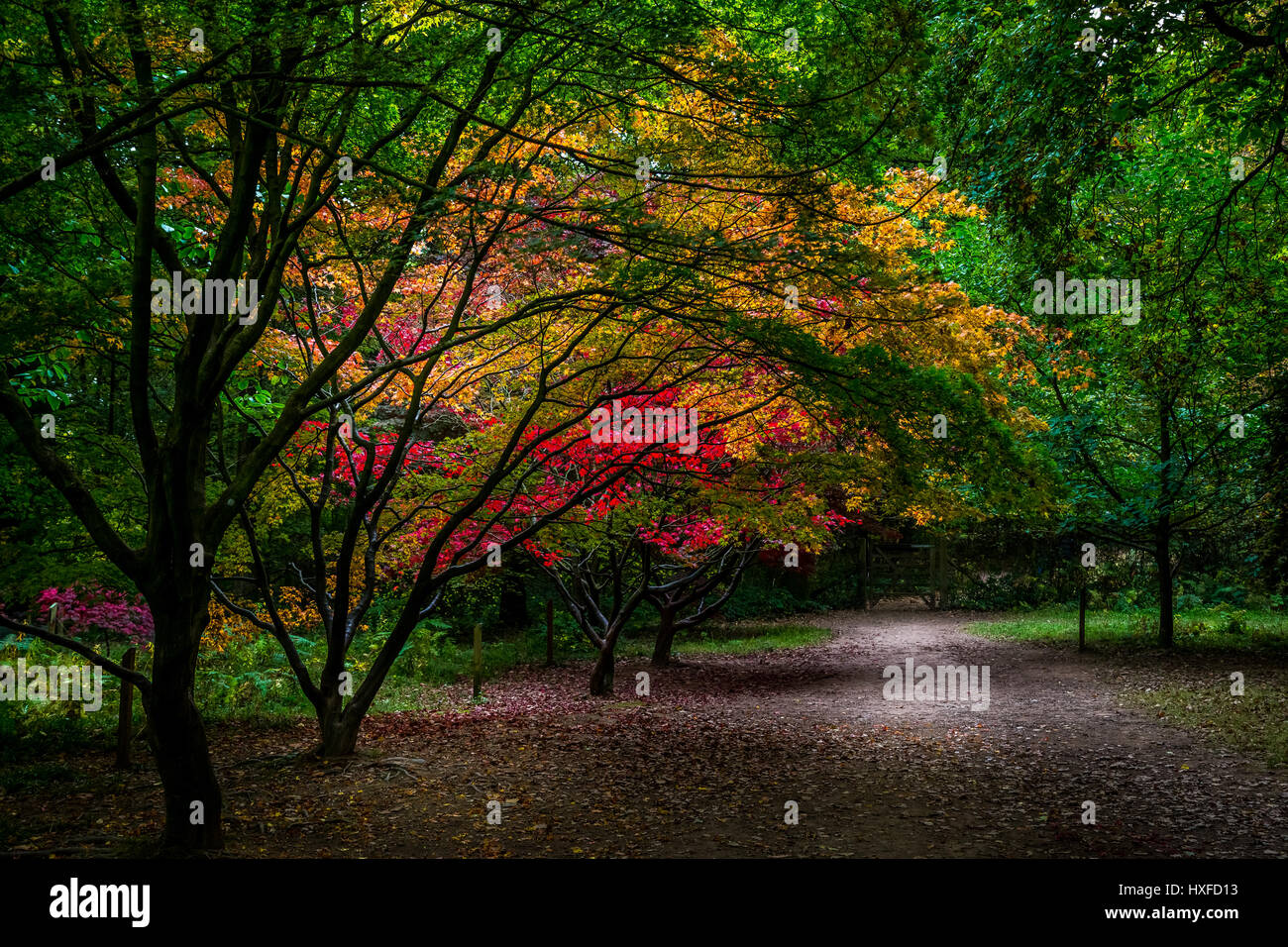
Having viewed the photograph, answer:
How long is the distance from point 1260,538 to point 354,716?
40.8 feet

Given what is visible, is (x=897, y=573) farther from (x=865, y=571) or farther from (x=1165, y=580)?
(x=1165, y=580)

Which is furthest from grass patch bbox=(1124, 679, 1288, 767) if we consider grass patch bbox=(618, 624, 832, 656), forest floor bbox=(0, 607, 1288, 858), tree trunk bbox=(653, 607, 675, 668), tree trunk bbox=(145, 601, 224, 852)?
tree trunk bbox=(145, 601, 224, 852)

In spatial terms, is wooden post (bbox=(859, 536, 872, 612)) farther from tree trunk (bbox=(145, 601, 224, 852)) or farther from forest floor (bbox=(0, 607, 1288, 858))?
tree trunk (bbox=(145, 601, 224, 852))

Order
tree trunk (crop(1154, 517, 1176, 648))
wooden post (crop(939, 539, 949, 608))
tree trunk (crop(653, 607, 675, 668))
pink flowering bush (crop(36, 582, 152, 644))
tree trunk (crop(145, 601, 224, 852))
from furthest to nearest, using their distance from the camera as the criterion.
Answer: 1. wooden post (crop(939, 539, 949, 608))
2. tree trunk (crop(653, 607, 675, 668))
3. tree trunk (crop(1154, 517, 1176, 648))
4. pink flowering bush (crop(36, 582, 152, 644))
5. tree trunk (crop(145, 601, 224, 852))

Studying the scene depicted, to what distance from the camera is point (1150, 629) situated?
51.0 feet

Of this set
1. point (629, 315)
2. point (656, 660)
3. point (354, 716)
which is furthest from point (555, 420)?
point (656, 660)

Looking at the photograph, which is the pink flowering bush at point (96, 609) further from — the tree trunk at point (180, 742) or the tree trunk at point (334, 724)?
the tree trunk at point (180, 742)

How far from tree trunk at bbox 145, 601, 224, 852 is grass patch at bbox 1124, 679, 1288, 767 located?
831 centimetres

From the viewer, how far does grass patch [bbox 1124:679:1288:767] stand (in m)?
7.80

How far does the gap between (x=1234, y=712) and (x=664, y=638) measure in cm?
827

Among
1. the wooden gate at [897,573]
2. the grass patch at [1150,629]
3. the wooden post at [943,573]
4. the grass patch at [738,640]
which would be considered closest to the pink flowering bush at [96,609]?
the grass patch at [738,640]

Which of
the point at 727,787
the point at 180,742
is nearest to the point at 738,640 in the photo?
the point at 727,787

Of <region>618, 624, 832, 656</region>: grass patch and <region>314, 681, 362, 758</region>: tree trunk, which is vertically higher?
<region>314, 681, 362, 758</region>: tree trunk

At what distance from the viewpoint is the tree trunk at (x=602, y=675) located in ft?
40.9
